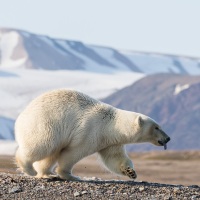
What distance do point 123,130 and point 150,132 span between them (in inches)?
21.3

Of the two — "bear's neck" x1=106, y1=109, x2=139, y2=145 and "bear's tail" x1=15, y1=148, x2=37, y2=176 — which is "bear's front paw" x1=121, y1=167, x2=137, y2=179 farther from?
"bear's tail" x1=15, y1=148, x2=37, y2=176

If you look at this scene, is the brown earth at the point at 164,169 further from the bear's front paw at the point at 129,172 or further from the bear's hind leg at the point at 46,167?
the bear's hind leg at the point at 46,167

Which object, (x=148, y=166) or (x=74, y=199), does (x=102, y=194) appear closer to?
(x=74, y=199)

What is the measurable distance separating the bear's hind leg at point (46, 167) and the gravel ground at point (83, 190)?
2.06ft

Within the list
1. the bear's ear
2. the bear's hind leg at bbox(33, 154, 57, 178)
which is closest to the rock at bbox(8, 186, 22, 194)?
the bear's hind leg at bbox(33, 154, 57, 178)

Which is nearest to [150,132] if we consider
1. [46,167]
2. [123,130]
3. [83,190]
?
[123,130]

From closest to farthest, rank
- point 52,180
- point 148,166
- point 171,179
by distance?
1. point 52,180
2. point 171,179
3. point 148,166

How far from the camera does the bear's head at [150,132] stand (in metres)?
17.0

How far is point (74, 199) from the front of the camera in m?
14.4

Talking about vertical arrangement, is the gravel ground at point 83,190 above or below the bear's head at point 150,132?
below

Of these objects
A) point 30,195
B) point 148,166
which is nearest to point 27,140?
point 30,195

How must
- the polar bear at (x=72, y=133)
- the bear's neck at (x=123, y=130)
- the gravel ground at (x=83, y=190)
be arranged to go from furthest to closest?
the bear's neck at (x=123, y=130) → the polar bear at (x=72, y=133) → the gravel ground at (x=83, y=190)

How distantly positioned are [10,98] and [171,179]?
142m

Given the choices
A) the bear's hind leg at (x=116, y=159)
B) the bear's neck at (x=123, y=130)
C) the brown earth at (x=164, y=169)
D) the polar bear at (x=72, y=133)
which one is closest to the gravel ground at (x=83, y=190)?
the polar bear at (x=72, y=133)
